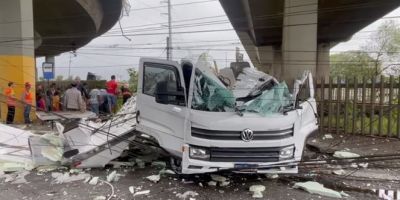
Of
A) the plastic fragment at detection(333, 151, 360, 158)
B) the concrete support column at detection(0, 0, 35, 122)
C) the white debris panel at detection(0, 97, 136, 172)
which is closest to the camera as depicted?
the white debris panel at detection(0, 97, 136, 172)

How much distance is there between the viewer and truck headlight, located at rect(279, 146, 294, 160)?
6.13 m

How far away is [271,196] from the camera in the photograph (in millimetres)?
6070

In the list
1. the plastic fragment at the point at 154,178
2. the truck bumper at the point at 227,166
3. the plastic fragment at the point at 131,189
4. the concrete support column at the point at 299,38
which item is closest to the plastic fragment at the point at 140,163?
the plastic fragment at the point at 154,178

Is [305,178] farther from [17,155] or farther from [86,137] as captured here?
[17,155]

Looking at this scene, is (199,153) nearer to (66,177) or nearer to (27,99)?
(66,177)

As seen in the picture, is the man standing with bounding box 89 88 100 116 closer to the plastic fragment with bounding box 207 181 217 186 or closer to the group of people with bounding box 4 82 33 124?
the group of people with bounding box 4 82 33 124

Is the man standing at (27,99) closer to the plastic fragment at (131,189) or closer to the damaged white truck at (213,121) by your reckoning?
the damaged white truck at (213,121)

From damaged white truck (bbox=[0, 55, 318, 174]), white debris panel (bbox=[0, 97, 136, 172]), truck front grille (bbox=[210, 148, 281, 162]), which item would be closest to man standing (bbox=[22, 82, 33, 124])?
white debris panel (bbox=[0, 97, 136, 172])

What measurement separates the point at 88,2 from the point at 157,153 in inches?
675

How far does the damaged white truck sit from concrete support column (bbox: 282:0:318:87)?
5.44 m

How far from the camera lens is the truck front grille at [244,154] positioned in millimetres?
5977

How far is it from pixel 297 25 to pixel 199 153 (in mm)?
8900

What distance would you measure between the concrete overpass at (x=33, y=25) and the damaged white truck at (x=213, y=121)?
9.20 m

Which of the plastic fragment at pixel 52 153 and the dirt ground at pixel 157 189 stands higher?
the plastic fragment at pixel 52 153
